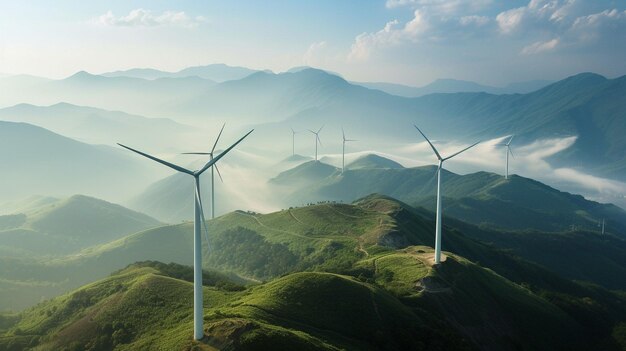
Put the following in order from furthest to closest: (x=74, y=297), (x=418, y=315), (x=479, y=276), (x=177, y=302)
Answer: (x=479, y=276)
(x=74, y=297)
(x=418, y=315)
(x=177, y=302)

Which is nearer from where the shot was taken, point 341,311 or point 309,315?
point 309,315

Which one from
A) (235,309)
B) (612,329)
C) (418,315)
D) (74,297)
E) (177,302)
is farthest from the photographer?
(612,329)

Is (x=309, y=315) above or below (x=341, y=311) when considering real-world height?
above

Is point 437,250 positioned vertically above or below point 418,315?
above

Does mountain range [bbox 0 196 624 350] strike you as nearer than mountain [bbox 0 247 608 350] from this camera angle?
No

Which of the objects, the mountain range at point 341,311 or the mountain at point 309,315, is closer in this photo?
the mountain at point 309,315

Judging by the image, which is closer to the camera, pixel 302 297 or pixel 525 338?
pixel 302 297

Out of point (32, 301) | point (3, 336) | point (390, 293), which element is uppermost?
point (390, 293)

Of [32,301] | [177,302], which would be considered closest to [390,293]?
[177,302]

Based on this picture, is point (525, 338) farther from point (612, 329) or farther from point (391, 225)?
point (391, 225)
